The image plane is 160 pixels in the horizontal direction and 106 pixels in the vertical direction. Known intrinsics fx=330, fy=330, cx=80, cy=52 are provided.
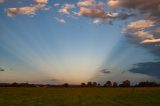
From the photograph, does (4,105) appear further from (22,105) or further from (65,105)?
(65,105)

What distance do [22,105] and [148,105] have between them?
1665 cm

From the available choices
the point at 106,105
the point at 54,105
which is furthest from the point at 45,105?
Answer: the point at 106,105

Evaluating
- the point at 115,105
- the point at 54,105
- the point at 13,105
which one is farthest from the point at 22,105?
the point at 115,105

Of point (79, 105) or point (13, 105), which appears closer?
point (79, 105)

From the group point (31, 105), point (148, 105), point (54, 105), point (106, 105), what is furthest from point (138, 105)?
point (31, 105)

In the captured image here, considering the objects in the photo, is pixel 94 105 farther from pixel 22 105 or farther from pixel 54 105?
pixel 22 105

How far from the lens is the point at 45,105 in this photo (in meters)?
44.1

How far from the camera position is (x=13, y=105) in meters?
43.8

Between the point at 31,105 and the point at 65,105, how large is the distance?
490 centimetres

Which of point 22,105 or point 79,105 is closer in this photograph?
point 79,105

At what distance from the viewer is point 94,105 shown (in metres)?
42.3

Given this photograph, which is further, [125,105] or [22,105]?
[22,105]

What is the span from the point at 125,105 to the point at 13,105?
1473 cm

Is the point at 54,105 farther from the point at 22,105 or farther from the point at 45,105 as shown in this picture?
the point at 22,105
